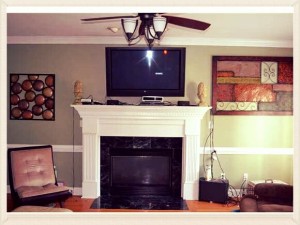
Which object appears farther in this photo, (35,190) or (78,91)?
(78,91)

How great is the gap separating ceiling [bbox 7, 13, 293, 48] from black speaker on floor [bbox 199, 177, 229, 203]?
213 centimetres

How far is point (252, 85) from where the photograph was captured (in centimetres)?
526

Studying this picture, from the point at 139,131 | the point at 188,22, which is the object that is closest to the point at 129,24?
the point at 188,22

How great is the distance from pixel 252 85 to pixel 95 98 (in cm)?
249

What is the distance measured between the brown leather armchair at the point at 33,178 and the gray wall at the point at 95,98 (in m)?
0.83

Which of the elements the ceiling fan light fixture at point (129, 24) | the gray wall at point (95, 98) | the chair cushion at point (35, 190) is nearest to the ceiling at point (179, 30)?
the gray wall at point (95, 98)

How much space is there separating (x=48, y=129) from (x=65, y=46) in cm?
135

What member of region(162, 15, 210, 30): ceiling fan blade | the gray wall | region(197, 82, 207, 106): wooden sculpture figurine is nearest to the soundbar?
Result: the gray wall

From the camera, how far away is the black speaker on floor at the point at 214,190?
4957 millimetres

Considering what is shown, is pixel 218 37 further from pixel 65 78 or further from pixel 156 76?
pixel 65 78

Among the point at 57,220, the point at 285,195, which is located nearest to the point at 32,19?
the point at 285,195

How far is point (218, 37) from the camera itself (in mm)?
5051

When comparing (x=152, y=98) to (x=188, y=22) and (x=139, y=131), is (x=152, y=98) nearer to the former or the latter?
(x=139, y=131)
